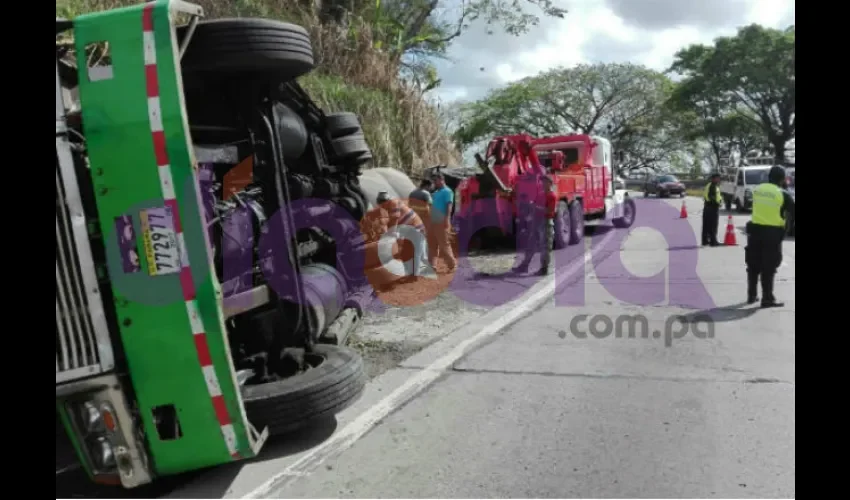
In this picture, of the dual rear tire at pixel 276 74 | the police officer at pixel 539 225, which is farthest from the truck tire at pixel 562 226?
the dual rear tire at pixel 276 74

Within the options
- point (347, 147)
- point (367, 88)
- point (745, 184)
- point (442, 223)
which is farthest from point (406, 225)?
point (745, 184)

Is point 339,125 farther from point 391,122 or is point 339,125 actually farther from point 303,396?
point 391,122

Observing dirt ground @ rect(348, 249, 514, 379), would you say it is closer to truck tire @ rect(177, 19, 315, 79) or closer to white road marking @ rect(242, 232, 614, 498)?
white road marking @ rect(242, 232, 614, 498)

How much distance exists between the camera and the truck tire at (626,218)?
69.6ft

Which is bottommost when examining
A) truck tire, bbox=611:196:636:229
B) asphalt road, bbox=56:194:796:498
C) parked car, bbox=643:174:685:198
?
parked car, bbox=643:174:685:198

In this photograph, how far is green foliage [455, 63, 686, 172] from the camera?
60312 millimetres

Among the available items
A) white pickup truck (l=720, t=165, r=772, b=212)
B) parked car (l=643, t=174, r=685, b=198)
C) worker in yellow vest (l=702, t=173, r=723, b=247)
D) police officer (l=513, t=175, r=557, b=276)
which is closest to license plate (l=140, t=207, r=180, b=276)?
police officer (l=513, t=175, r=557, b=276)

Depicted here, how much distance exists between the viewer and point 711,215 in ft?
51.4

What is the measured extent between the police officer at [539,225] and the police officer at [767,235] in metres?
3.46

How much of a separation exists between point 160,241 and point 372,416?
7.61 feet

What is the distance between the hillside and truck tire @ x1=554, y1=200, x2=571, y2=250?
13.2 ft
